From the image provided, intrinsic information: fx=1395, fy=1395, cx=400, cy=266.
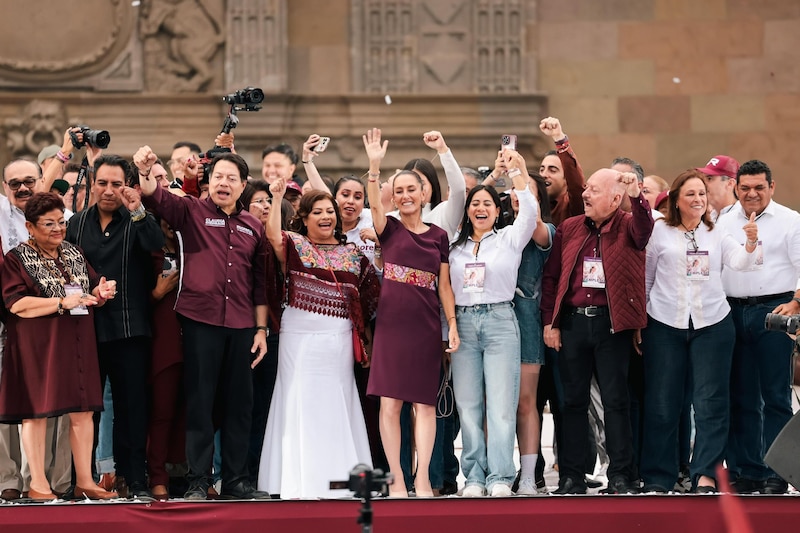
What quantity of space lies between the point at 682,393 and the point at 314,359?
1.85 metres

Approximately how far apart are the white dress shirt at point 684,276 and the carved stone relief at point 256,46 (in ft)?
17.3

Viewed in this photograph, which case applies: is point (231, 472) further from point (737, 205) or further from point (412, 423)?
point (737, 205)

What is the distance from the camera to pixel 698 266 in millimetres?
6953

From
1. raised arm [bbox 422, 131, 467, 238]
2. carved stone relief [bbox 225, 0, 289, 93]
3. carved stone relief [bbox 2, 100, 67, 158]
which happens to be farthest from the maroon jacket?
carved stone relief [bbox 2, 100, 67, 158]

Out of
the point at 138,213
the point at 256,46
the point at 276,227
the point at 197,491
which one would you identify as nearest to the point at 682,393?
the point at 276,227

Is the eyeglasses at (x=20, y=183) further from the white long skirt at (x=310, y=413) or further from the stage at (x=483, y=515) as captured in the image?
the stage at (x=483, y=515)

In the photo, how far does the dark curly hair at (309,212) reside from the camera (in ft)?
22.8

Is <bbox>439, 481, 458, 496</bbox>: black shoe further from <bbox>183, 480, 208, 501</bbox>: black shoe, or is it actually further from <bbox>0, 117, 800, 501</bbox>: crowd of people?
<bbox>183, 480, 208, 501</bbox>: black shoe

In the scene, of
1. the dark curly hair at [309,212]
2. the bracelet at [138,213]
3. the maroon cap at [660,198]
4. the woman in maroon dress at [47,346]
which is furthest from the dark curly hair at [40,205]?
the maroon cap at [660,198]

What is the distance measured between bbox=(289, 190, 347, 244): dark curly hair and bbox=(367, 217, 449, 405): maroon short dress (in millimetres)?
273

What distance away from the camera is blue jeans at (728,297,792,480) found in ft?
23.0

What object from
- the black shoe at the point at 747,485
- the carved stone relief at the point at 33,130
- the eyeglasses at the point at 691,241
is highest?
the carved stone relief at the point at 33,130

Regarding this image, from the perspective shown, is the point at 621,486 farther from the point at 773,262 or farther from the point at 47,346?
the point at 47,346

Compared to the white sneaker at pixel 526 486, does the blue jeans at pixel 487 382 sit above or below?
above
